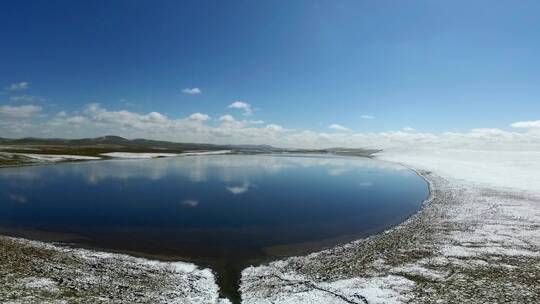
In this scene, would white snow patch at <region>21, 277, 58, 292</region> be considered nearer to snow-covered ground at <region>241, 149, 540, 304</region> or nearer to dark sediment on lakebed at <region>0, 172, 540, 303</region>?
dark sediment on lakebed at <region>0, 172, 540, 303</region>

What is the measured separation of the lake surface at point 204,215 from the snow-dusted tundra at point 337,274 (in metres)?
1.89

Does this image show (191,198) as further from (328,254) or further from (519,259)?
(519,259)

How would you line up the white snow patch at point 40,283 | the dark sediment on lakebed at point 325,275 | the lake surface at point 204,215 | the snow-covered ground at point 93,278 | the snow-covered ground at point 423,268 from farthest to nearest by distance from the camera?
the lake surface at point 204,215, the snow-covered ground at point 423,268, the dark sediment on lakebed at point 325,275, the white snow patch at point 40,283, the snow-covered ground at point 93,278

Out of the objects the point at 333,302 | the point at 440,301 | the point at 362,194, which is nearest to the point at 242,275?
the point at 333,302

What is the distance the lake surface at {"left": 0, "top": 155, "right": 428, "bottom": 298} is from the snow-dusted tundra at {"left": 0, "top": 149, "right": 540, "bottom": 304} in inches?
74.2

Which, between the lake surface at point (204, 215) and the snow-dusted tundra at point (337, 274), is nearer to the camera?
the snow-dusted tundra at point (337, 274)

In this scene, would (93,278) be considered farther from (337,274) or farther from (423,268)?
(423,268)

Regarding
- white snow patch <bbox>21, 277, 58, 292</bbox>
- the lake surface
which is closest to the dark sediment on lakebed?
Result: white snow patch <bbox>21, 277, 58, 292</bbox>

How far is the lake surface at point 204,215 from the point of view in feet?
82.6

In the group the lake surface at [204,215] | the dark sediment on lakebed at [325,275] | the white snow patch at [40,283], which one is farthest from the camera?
the lake surface at [204,215]

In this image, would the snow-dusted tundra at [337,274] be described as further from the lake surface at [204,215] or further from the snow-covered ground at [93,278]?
the lake surface at [204,215]

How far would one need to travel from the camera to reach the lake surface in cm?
2519

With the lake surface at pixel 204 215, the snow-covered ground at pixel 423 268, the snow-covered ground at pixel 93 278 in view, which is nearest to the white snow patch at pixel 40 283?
the snow-covered ground at pixel 93 278

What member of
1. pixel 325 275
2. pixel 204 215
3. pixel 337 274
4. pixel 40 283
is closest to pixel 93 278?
pixel 40 283
